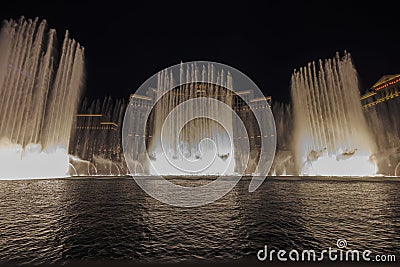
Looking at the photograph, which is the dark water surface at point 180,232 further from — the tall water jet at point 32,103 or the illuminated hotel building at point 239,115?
the illuminated hotel building at point 239,115

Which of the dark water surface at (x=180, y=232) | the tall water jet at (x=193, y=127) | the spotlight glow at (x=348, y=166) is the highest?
the tall water jet at (x=193, y=127)

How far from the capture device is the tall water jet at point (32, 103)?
22297mm

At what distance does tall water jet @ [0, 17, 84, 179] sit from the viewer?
22297 mm

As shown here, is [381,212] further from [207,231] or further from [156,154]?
[156,154]

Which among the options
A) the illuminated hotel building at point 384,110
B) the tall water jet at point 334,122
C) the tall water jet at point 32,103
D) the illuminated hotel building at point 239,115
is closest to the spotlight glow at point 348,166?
the tall water jet at point 334,122

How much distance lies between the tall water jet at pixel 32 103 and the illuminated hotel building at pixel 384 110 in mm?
52875

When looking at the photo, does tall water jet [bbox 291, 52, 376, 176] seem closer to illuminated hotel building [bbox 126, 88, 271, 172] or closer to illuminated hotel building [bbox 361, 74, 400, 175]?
illuminated hotel building [bbox 361, 74, 400, 175]

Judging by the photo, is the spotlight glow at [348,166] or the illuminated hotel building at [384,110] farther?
the illuminated hotel building at [384,110]

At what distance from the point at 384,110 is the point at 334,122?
46.7 m

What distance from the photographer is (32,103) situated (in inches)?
930

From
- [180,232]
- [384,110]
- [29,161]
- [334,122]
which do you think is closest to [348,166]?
[334,122]

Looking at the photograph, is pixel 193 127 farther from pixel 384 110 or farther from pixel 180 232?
pixel 384 110

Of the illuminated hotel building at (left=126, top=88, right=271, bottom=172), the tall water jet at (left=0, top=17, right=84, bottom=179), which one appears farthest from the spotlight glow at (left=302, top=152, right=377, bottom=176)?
the tall water jet at (left=0, top=17, right=84, bottom=179)

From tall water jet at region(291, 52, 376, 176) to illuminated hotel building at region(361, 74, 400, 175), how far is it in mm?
18903
